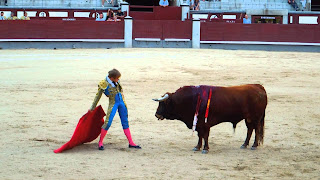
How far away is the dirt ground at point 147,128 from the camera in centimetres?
594

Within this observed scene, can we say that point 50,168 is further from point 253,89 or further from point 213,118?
point 253,89

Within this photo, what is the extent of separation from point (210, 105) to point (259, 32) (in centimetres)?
1748

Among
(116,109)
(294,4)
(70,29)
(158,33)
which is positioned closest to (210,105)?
(116,109)

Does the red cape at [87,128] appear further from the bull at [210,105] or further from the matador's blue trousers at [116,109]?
the bull at [210,105]

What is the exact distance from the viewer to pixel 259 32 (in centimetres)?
2369

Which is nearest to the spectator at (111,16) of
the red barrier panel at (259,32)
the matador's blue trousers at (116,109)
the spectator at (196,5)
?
the red barrier panel at (259,32)

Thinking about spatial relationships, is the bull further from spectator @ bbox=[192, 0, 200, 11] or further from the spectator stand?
spectator @ bbox=[192, 0, 200, 11]

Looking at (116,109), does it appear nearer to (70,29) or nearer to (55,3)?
(70,29)

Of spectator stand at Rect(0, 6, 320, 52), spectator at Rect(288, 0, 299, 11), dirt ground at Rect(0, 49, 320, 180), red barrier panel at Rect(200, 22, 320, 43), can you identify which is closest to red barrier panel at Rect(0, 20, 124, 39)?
spectator stand at Rect(0, 6, 320, 52)

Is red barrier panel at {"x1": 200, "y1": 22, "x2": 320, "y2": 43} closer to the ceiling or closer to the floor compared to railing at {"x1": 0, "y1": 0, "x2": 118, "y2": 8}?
closer to the floor

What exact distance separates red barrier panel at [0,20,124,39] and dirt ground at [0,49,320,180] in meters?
6.70

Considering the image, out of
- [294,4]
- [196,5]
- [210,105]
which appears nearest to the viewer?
[210,105]

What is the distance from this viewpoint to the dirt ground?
19.5 ft

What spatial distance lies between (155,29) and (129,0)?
6.93 meters
